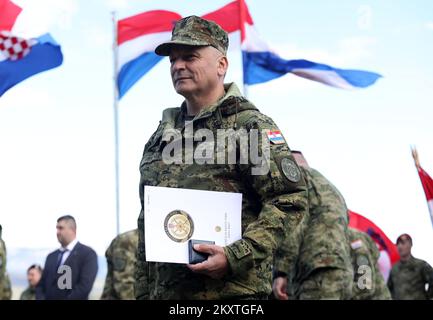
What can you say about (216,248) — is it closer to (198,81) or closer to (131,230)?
(198,81)

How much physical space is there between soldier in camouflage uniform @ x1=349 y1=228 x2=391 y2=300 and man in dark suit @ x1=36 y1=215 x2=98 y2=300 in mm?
2954

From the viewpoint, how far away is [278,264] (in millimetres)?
8266

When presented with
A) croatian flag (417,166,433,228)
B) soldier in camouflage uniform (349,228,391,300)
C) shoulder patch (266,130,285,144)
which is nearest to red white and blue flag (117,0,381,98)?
croatian flag (417,166,433,228)

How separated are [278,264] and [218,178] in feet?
13.1

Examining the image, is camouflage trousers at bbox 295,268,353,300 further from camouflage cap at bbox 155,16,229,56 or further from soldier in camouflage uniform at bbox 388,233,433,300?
soldier in camouflage uniform at bbox 388,233,433,300

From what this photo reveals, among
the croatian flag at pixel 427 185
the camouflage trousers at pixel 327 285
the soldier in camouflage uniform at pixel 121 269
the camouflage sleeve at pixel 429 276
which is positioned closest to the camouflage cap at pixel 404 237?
the camouflage sleeve at pixel 429 276

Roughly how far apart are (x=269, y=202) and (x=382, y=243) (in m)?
10.4

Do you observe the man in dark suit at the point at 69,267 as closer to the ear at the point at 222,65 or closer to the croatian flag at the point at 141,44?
the croatian flag at the point at 141,44

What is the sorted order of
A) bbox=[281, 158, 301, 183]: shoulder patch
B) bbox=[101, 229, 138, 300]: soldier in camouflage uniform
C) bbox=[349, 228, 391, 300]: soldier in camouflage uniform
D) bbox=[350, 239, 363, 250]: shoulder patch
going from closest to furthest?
1. bbox=[281, 158, 301, 183]: shoulder patch
2. bbox=[349, 228, 391, 300]: soldier in camouflage uniform
3. bbox=[350, 239, 363, 250]: shoulder patch
4. bbox=[101, 229, 138, 300]: soldier in camouflage uniform

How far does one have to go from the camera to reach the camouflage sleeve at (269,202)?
13.7 feet

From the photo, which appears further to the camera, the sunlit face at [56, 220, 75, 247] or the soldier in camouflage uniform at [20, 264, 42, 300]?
the soldier in camouflage uniform at [20, 264, 42, 300]

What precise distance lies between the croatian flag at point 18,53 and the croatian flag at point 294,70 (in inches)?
110

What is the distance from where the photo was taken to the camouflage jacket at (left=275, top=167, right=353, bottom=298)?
786cm
